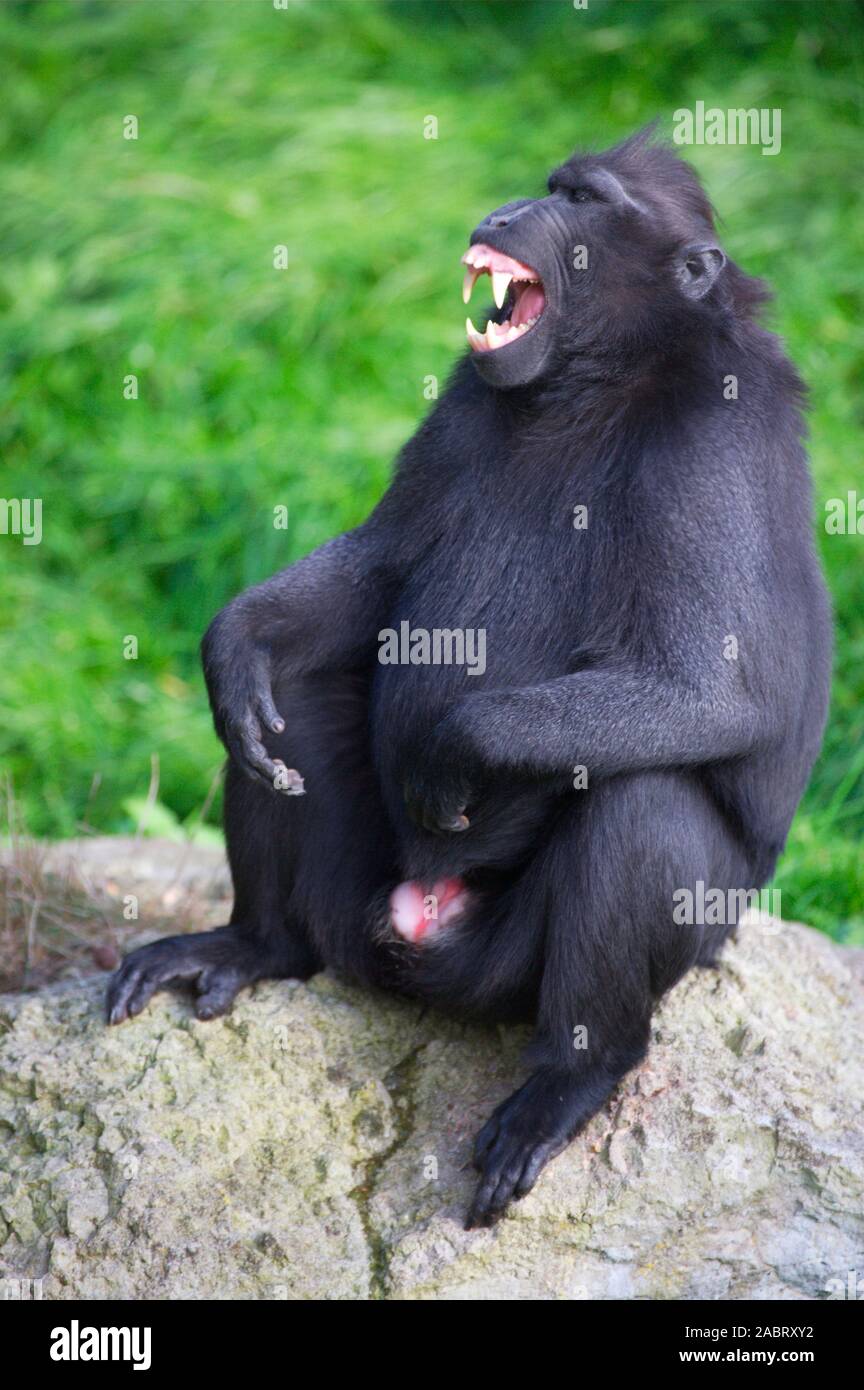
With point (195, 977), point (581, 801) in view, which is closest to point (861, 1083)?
point (581, 801)

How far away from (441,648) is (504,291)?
0.79 meters

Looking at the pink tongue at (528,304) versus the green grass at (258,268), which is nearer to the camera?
the pink tongue at (528,304)

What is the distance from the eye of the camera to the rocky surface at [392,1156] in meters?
3.40

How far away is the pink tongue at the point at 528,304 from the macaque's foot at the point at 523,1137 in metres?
1.63

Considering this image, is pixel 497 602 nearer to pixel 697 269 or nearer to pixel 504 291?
pixel 504 291

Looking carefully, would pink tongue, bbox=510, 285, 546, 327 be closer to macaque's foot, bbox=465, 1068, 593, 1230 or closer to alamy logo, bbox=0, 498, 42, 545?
macaque's foot, bbox=465, 1068, 593, 1230

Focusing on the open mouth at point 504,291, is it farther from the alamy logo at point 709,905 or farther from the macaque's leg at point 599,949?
the alamy logo at point 709,905

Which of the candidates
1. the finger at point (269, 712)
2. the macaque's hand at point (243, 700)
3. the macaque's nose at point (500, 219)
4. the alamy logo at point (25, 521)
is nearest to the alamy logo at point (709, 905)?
the macaque's hand at point (243, 700)

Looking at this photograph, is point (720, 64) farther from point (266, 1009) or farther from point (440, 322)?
point (266, 1009)

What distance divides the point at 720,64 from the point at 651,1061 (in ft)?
22.0

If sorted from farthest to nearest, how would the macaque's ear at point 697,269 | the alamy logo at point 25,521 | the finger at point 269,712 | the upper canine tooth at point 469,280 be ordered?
the alamy logo at point 25,521, the finger at point 269,712, the macaque's ear at point 697,269, the upper canine tooth at point 469,280

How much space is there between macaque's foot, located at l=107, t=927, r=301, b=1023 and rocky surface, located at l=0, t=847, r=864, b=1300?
0.05m
